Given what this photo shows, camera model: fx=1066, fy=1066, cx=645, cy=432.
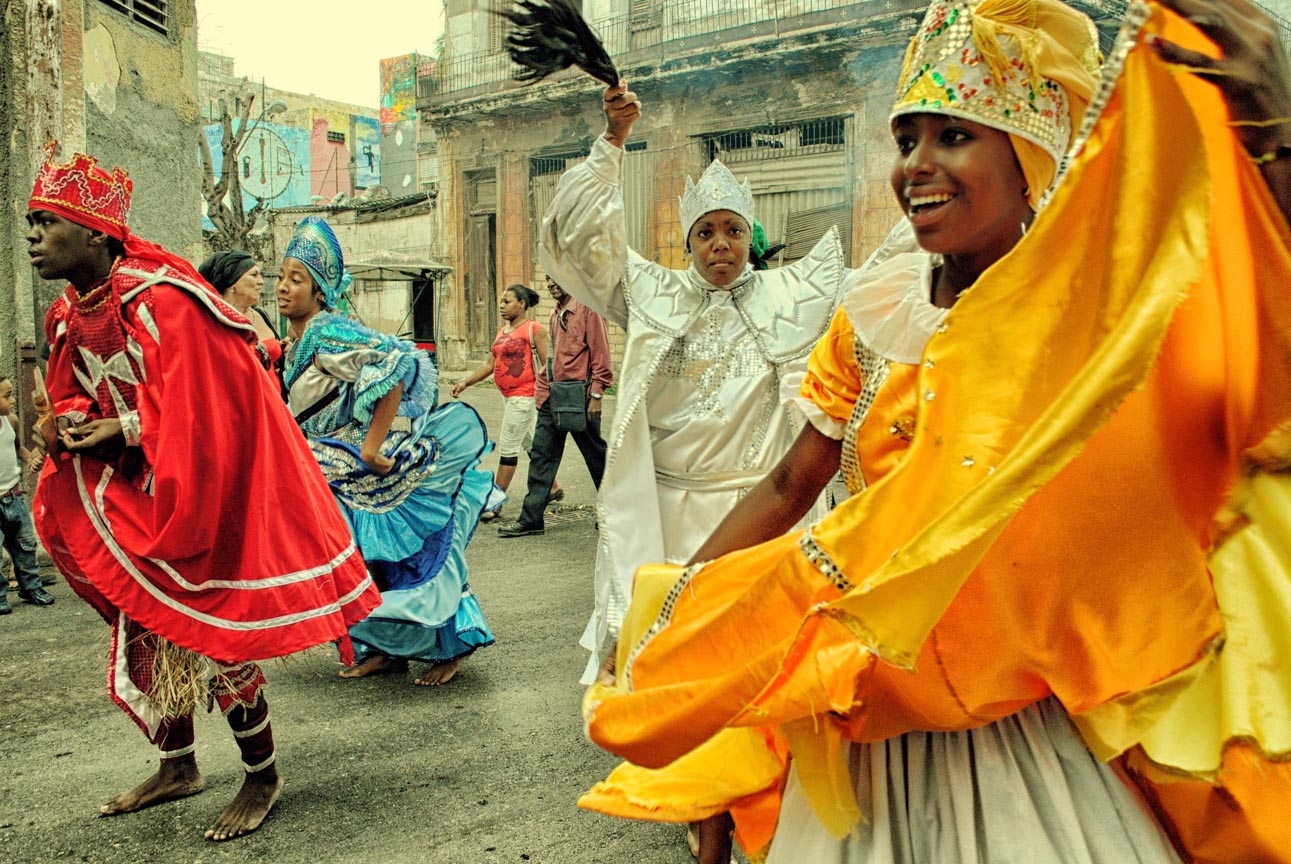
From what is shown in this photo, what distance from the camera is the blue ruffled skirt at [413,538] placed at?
Answer: 461cm

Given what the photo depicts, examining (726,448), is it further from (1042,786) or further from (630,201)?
(630,201)

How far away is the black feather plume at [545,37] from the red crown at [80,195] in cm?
148

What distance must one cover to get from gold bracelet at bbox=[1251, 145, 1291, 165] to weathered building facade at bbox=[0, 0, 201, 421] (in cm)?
626

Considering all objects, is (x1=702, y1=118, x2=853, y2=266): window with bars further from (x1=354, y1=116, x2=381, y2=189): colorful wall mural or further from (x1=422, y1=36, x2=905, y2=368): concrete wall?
(x1=354, y1=116, x2=381, y2=189): colorful wall mural

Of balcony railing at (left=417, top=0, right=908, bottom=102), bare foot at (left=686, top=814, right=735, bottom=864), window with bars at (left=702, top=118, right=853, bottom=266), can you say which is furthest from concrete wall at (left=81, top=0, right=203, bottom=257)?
window with bars at (left=702, top=118, right=853, bottom=266)

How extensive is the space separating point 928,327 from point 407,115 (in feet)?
169

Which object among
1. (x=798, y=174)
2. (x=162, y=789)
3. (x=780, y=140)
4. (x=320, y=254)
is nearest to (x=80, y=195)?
(x=320, y=254)

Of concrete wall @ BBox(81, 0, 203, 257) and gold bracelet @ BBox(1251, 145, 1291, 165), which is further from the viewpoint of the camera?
concrete wall @ BBox(81, 0, 203, 257)

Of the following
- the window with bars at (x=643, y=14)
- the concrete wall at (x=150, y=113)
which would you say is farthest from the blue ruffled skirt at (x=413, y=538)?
the window with bars at (x=643, y=14)

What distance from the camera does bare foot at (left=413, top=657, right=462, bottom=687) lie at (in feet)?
15.6

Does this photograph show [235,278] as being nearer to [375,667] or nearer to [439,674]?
[375,667]

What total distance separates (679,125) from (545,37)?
17.5 m

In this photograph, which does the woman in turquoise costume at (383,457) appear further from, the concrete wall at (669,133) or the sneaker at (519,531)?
the concrete wall at (669,133)

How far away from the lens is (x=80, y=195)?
3.34 meters
